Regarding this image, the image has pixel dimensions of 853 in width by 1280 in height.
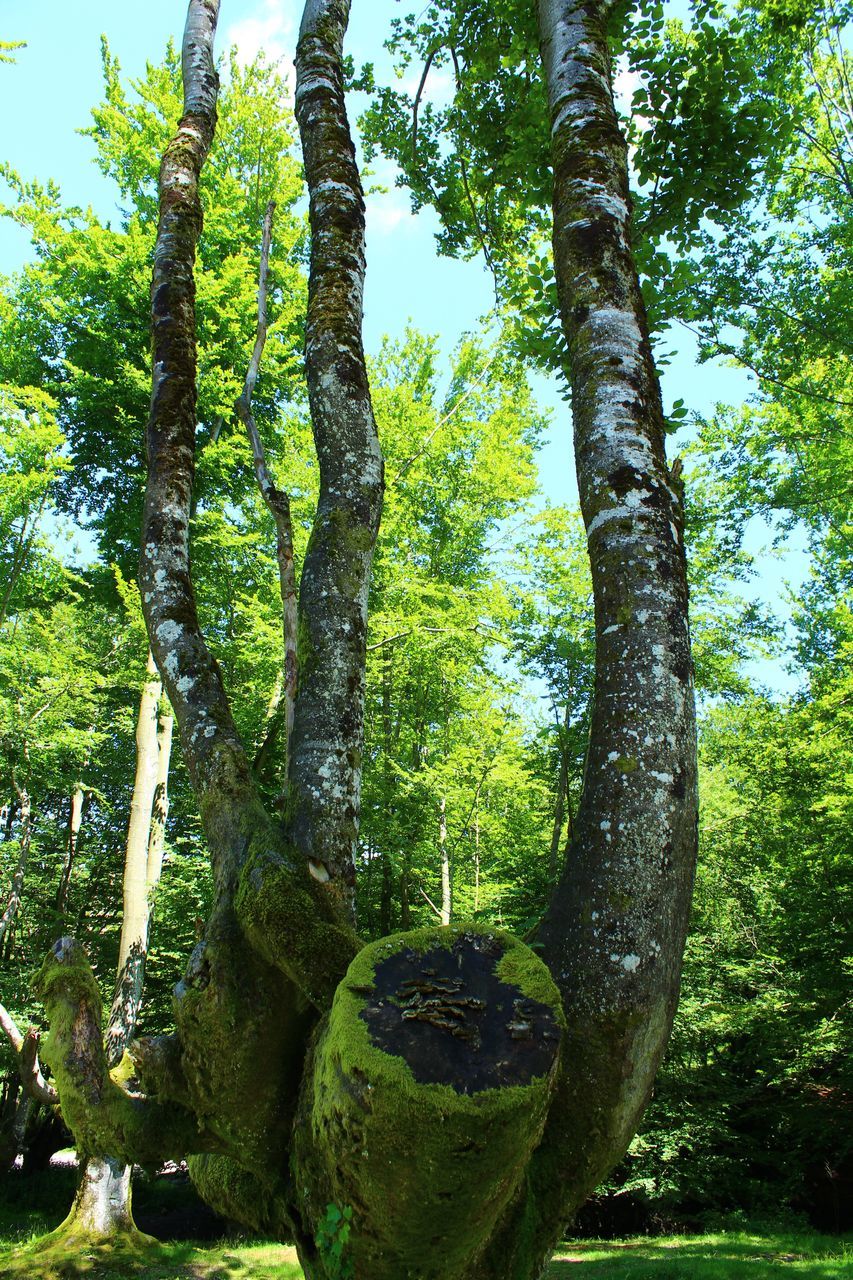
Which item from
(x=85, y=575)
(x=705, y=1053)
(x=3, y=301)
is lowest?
(x=705, y=1053)

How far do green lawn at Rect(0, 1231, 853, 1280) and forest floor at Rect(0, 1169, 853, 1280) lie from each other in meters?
0.01

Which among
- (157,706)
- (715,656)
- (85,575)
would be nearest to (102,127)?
(85,575)

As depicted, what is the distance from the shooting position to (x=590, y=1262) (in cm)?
969

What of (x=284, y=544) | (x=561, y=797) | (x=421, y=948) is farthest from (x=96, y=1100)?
(x=561, y=797)

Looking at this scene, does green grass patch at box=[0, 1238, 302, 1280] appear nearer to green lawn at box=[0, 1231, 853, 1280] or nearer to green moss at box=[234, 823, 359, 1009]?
green lawn at box=[0, 1231, 853, 1280]

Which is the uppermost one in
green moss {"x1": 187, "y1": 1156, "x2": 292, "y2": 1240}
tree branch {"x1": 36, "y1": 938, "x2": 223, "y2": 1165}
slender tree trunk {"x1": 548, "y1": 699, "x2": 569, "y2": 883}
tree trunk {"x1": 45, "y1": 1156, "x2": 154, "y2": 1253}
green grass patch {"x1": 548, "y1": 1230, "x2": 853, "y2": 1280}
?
slender tree trunk {"x1": 548, "y1": 699, "x2": 569, "y2": 883}

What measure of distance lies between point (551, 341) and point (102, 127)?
13.7m

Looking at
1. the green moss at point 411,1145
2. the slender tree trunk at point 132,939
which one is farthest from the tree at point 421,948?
the slender tree trunk at point 132,939

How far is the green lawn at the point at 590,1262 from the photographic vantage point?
8109mm

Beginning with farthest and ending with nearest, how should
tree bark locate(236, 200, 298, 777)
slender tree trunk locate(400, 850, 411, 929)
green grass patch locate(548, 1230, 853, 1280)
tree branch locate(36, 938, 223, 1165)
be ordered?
slender tree trunk locate(400, 850, 411, 929)
green grass patch locate(548, 1230, 853, 1280)
tree bark locate(236, 200, 298, 777)
tree branch locate(36, 938, 223, 1165)

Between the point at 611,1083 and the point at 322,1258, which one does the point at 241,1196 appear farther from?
the point at 611,1083

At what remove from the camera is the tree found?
148cm

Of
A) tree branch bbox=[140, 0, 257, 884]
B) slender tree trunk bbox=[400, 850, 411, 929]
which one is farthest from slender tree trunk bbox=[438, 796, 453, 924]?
tree branch bbox=[140, 0, 257, 884]

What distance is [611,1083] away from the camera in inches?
65.7
